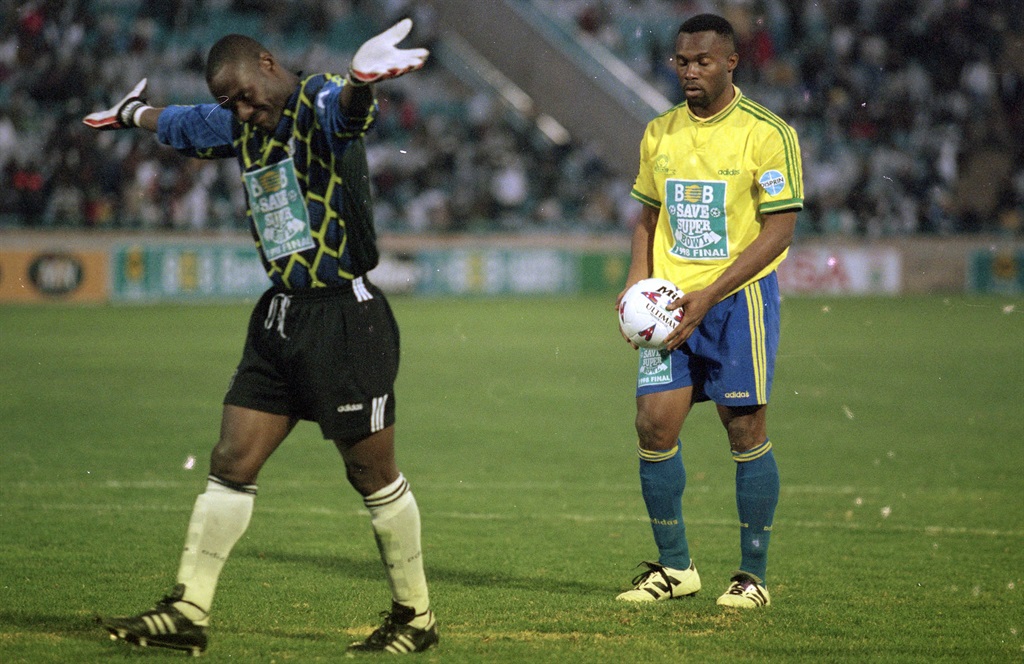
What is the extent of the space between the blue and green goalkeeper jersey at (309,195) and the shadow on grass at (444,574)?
1.64 metres

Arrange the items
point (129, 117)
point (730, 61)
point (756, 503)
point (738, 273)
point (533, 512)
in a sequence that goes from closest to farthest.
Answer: point (129, 117) < point (738, 273) < point (730, 61) < point (756, 503) < point (533, 512)

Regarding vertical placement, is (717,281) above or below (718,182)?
below

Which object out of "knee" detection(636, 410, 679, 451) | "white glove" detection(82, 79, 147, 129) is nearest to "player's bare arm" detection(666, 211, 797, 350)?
"knee" detection(636, 410, 679, 451)

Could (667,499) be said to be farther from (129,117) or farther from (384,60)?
(129,117)

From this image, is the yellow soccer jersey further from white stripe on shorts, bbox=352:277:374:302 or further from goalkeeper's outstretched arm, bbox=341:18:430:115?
goalkeeper's outstretched arm, bbox=341:18:430:115

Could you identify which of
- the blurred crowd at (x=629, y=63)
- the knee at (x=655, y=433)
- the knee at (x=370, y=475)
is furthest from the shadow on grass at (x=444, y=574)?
the blurred crowd at (x=629, y=63)

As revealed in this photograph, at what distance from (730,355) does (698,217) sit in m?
0.54

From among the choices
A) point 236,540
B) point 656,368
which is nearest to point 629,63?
point 656,368

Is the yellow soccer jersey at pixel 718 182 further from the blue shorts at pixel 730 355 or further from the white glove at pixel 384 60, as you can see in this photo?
the white glove at pixel 384 60

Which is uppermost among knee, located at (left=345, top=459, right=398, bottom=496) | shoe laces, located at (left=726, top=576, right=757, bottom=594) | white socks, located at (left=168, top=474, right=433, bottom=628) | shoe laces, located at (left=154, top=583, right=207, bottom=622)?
knee, located at (left=345, top=459, right=398, bottom=496)

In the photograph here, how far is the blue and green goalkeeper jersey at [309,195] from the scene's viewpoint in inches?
169

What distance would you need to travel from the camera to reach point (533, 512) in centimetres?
722

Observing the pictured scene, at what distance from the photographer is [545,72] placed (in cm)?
2656

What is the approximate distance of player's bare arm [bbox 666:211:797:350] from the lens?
16.7 feet
